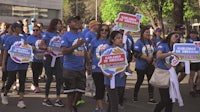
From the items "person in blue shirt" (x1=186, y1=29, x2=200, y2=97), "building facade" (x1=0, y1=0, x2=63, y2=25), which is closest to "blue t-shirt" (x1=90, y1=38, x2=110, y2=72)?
"person in blue shirt" (x1=186, y1=29, x2=200, y2=97)

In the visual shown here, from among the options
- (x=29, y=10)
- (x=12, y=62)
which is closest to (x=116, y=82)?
(x=12, y=62)

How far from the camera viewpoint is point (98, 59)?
312 inches

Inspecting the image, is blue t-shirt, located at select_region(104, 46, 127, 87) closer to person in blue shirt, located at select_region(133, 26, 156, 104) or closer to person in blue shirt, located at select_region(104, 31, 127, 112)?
person in blue shirt, located at select_region(104, 31, 127, 112)

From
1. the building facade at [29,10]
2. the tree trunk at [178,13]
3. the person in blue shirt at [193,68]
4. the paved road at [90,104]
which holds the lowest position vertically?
the paved road at [90,104]

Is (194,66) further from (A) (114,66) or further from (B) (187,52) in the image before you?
(A) (114,66)

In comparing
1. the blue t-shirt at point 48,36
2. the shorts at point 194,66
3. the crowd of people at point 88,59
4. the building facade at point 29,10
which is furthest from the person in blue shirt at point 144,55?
the building facade at point 29,10

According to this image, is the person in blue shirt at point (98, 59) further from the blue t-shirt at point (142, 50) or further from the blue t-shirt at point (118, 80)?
the blue t-shirt at point (142, 50)

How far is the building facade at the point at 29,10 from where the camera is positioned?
62.6 metres

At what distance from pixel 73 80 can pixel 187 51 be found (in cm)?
216

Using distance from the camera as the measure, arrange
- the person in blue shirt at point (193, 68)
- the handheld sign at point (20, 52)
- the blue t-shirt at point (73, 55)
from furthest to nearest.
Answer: the person in blue shirt at point (193, 68)
the handheld sign at point (20, 52)
the blue t-shirt at point (73, 55)

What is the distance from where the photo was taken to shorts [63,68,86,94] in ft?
24.9

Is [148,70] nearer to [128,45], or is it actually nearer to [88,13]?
[128,45]

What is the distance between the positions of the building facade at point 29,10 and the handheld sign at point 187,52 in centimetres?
5470

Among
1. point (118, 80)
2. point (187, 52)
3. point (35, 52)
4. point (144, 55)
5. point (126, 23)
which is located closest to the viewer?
point (118, 80)
